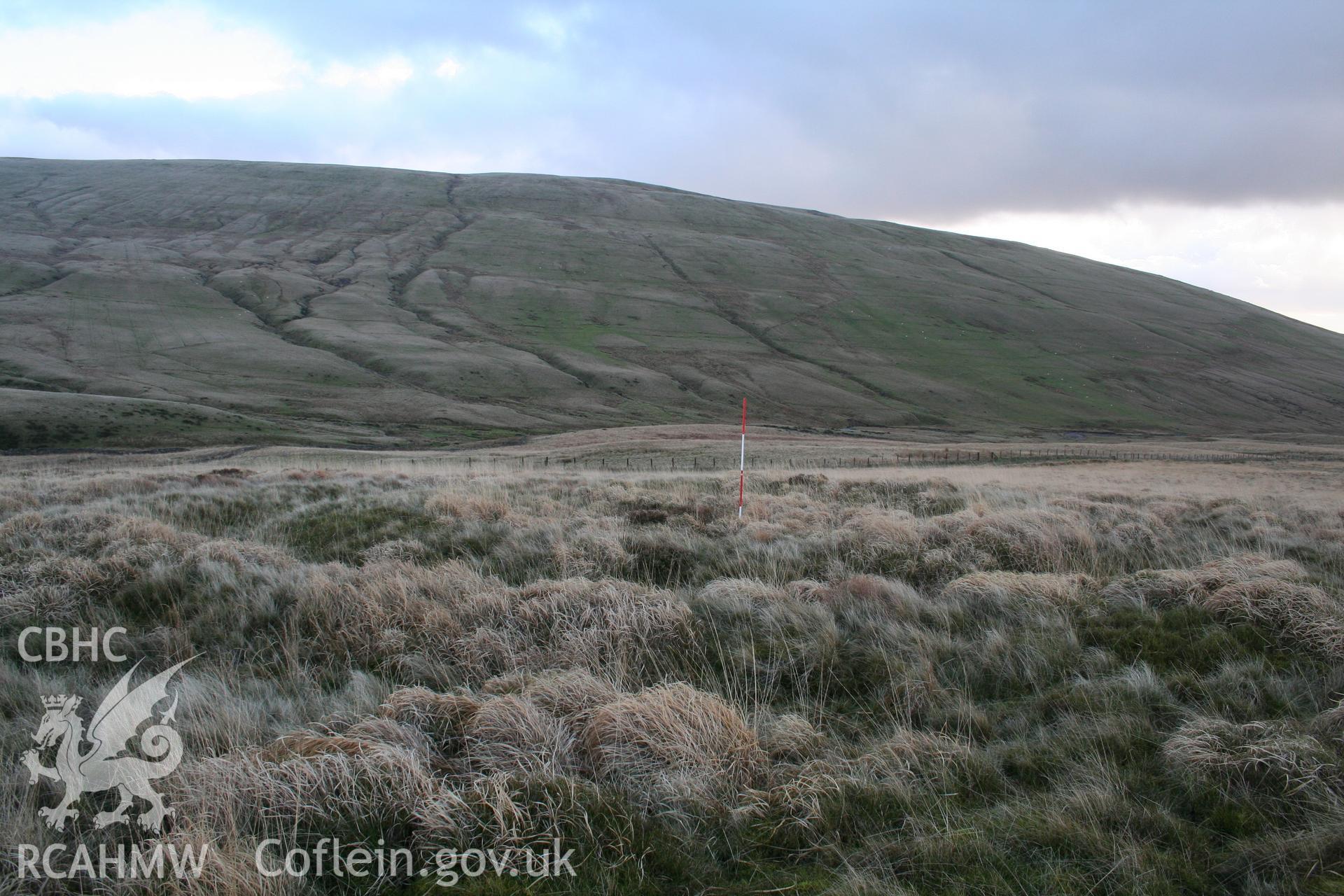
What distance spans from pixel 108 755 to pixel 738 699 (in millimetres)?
3171

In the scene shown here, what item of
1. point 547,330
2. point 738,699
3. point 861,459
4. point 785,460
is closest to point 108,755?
point 738,699

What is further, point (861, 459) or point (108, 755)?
point (861, 459)

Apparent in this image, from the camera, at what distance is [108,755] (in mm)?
3455

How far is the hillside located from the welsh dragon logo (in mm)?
58735

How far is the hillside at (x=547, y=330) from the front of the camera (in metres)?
79.6

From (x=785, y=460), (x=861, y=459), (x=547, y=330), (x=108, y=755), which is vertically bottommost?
(x=785, y=460)

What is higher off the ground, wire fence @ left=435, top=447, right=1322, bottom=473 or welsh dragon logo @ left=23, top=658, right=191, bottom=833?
welsh dragon logo @ left=23, top=658, right=191, bottom=833

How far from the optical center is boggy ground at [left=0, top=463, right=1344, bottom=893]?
292cm

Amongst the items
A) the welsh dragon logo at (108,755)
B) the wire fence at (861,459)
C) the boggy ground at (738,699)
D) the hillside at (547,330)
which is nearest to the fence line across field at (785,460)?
the wire fence at (861,459)

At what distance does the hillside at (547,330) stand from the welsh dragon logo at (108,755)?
2312 inches

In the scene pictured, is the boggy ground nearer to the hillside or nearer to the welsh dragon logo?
the welsh dragon logo

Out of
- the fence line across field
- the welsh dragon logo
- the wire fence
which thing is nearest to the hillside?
the fence line across field

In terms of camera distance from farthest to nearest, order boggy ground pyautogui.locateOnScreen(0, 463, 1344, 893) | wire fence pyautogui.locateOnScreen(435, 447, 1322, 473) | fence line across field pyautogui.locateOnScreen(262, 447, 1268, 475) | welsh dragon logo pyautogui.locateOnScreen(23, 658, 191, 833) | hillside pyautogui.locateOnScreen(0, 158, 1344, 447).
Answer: hillside pyautogui.locateOnScreen(0, 158, 1344, 447) → wire fence pyautogui.locateOnScreen(435, 447, 1322, 473) → fence line across field pyautogui.locateOnScreen(262, 447, 1268, 475) → welsh dragon logo pyautogui.locateOnScreen(23, 658, 191, 833) → boggy ground pyautogui.locateOnScreen(0, 463, 1344, 893)

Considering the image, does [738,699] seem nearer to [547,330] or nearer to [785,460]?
[785,460]
